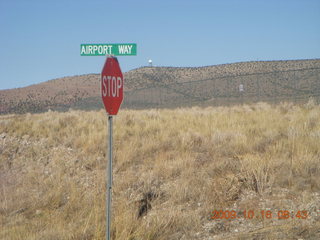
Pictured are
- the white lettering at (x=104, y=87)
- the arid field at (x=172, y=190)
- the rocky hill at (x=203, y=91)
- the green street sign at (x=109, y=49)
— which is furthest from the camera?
the rocky hill at (x=203, y=91)

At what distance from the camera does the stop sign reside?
3.17m

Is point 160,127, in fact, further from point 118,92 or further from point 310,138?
point 118,92

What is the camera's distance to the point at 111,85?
3.23 metres

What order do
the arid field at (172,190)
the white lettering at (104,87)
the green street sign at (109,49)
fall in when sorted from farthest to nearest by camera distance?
the arid field at (172,190), the green street sign at (109,49), the white lettering at (104,87)

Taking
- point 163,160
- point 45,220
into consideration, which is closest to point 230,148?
point 163,160

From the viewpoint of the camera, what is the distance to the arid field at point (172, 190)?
378 centimetres

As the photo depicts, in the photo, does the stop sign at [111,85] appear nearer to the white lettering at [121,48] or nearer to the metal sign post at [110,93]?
the metal sign post at [110,93]

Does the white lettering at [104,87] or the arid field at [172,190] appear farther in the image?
the arid field at [172,190]

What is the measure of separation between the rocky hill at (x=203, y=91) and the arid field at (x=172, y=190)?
18523 millimetres
